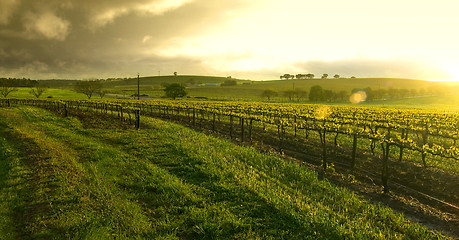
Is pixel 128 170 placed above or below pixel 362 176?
above

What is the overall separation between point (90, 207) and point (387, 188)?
34.5 ft

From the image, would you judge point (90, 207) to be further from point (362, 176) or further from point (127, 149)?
point (362, 176)

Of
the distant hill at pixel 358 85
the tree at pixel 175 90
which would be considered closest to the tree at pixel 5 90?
the tree at pixel 175 90

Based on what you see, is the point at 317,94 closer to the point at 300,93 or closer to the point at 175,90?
the point at 300,93

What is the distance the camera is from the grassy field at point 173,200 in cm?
593

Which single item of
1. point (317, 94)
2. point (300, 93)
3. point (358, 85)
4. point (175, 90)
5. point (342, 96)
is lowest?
point (342, 96)

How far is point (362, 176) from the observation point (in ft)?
37.8

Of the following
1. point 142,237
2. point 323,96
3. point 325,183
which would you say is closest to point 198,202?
point 142,237

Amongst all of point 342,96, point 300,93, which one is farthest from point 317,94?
point 300,93

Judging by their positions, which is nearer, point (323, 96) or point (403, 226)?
point (403, 226)

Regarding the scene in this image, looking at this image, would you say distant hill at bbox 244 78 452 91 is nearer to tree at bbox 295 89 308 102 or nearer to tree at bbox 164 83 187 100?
tree at bbox 295 89 308 102

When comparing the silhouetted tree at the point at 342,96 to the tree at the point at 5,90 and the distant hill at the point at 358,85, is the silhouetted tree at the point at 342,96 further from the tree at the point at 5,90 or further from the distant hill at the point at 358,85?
the tree at the point at 5,90

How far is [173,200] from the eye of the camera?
24.3 feet

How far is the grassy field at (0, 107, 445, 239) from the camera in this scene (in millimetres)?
5934
